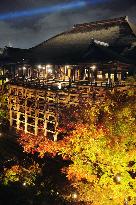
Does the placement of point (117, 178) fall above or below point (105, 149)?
below

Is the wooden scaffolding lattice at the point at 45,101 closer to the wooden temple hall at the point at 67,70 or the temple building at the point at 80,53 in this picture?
the wooden temple hall at the point at 67,70

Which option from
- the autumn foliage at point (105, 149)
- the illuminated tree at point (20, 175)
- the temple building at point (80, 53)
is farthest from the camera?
the temple building at point (80, 53)

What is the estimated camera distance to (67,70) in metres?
40.1

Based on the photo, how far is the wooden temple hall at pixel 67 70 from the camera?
2269 centimetres

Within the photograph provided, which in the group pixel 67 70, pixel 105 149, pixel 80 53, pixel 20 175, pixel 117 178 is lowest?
pixel 20 175

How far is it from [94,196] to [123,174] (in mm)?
3531

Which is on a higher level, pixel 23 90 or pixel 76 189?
pixel 23 90

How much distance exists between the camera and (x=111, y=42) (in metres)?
38.4

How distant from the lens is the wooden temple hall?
22.7m

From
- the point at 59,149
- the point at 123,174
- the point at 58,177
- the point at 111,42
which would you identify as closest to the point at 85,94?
the point at 59,149

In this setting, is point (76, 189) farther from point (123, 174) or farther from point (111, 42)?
point (111, 42)

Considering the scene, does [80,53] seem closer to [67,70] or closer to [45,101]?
[67,70]

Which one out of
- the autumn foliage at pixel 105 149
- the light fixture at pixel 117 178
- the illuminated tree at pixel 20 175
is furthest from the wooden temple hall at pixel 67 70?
the light fixture at pixel 117 178

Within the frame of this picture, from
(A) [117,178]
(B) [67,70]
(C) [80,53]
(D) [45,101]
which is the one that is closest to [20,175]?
(D) [45,101]
